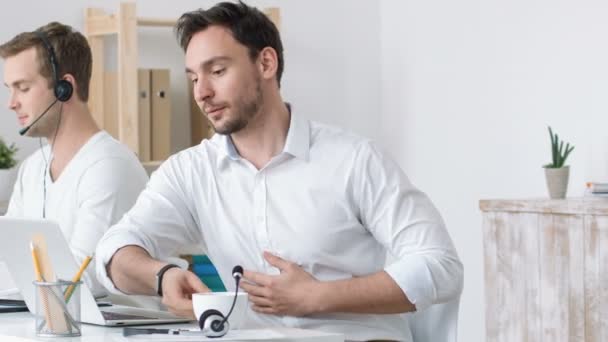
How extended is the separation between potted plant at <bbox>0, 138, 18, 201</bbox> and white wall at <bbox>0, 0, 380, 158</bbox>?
28.7 inches

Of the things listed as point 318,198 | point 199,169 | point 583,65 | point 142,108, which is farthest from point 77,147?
point 583,65

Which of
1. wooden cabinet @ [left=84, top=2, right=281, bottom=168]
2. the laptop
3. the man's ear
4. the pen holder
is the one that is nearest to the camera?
the pen holder

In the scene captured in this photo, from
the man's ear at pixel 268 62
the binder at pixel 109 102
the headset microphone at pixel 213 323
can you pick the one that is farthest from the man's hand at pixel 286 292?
the binder at pixel 109 102

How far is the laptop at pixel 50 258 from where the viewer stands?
1.88 meters

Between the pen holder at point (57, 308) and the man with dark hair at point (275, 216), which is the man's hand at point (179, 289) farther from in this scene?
the pen holder at point (57, 308)

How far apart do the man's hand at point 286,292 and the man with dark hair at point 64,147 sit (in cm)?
84

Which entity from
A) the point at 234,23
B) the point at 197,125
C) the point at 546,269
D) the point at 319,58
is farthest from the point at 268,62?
the point at 319,58

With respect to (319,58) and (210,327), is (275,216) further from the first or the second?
(319,58)

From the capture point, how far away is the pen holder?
1760 mm

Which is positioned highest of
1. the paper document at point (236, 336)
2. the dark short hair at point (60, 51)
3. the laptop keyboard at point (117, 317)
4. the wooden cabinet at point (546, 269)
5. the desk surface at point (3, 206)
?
the dark short hair at point (60, 51)

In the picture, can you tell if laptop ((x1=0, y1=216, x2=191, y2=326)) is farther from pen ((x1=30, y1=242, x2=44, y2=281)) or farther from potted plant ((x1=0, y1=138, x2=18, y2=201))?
potted plant ((x1=0, y1=138, x2=18, y2=201))

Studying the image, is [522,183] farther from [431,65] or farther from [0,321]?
[0,321]

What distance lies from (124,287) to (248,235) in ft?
0.87

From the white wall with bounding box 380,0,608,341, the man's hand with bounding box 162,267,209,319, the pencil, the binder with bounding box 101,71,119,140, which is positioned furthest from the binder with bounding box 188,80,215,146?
the pencil
